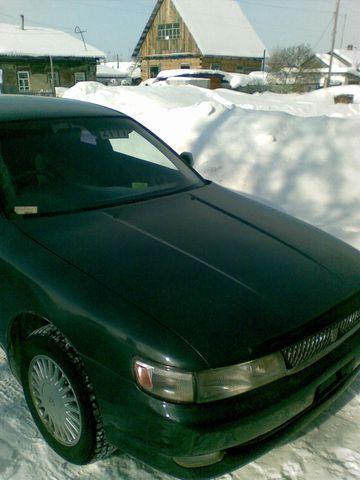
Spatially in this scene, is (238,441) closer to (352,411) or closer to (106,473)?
(106,473)

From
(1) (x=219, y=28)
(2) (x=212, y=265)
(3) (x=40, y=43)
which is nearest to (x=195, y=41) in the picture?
(1) (x=219, y=28)

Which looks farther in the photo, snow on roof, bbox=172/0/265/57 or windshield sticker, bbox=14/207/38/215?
snow on roof, bbox=172/0/265/57

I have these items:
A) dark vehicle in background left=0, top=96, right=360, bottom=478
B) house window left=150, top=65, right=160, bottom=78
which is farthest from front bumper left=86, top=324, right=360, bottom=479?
house window left=150, top=65, right=160, bottom=78

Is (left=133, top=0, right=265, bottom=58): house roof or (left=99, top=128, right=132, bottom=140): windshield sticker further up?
(left=133, top=0, right=265, bottom=58): house roof

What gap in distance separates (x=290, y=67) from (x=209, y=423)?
137 feet

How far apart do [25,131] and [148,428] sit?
1891 millimetres

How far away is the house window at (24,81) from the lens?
31.5 meters

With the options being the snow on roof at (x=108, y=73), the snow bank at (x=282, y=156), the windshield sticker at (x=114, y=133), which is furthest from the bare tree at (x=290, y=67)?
the windshield sticker at (x=114, y=133)

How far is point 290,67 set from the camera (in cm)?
3875

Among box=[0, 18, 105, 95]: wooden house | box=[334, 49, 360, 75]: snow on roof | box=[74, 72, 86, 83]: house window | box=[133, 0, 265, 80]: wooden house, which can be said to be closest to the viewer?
box=[0, 18, 105, 95]: wooden house

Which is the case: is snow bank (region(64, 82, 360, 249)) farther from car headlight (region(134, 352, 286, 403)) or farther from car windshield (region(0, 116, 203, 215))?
car headlight (region(134, 352, 286, 403))

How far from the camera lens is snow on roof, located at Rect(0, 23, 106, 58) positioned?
104 feet

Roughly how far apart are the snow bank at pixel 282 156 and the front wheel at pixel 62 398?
10.4 feet

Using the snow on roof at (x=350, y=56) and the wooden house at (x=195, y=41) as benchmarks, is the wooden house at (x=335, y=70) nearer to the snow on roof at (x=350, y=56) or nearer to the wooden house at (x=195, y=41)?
the snow on roof at (x=350, y=56)
